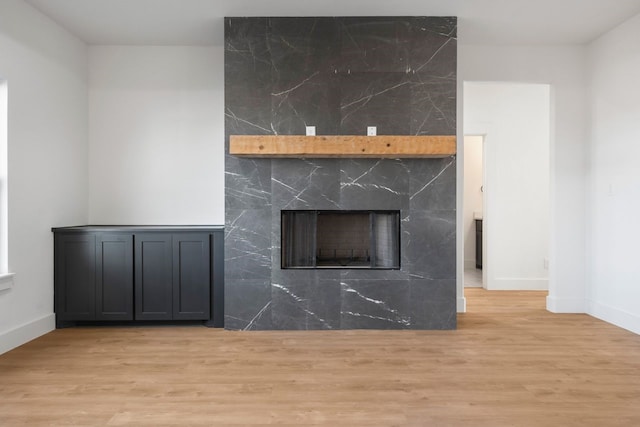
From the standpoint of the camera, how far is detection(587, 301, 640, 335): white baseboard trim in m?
3.87

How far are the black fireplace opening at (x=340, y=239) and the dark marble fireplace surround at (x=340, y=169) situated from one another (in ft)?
0.30

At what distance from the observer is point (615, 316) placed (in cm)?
411

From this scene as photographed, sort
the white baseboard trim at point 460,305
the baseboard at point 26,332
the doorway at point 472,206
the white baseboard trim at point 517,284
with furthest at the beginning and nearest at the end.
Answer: the doorway at point 472,206 < the white baseboard trim at point 517,284 < the white baseboard trim at point 460,305 < the baseboard at point 26,332

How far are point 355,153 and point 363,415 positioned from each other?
2.09m

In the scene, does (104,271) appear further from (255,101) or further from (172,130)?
(255,101)

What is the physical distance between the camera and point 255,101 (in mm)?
3898

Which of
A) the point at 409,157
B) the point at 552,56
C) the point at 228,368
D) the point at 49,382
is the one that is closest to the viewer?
the point at 49,382

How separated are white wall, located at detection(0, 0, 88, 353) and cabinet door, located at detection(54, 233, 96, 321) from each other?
0.08 metres

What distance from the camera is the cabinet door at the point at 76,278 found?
396 cm

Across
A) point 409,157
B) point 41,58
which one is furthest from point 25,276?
point 409,157

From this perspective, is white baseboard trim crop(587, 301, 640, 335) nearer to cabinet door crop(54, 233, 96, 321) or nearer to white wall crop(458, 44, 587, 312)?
white wall crop(458, 44, 587, 312)

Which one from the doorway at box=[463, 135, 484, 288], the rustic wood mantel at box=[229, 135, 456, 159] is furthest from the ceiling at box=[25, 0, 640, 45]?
the doorway at box=[463, 135, 484, 288]

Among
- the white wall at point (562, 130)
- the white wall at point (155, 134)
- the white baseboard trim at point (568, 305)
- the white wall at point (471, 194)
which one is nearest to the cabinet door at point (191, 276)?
the white wall at point (155, 134)

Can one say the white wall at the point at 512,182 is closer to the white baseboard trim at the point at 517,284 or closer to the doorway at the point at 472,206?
the white baseboard trim at the point at 517,284
